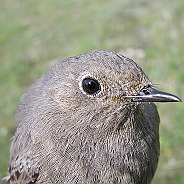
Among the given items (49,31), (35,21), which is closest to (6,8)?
(35,21)

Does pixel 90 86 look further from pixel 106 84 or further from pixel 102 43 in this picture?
pixel 102 43

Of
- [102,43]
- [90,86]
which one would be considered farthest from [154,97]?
[102,43]

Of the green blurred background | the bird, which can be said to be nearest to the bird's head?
the bird

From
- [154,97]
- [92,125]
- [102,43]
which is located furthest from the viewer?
[102,43]

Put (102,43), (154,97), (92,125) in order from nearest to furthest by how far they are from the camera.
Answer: (154,97)
(92,125)
(102,43)

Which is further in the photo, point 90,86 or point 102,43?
point 102,43

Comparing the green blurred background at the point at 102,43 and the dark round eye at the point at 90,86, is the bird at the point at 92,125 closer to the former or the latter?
the dark round eye at the point at 90,86

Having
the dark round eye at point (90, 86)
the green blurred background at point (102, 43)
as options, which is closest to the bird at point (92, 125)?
the dark round eye at point (90, 86)
